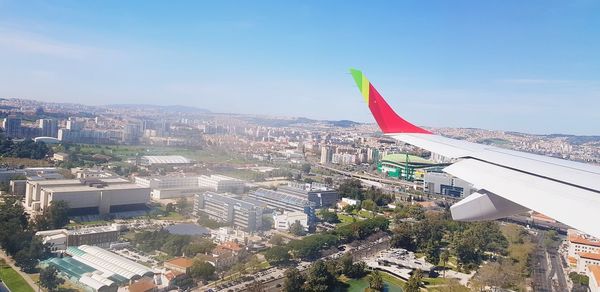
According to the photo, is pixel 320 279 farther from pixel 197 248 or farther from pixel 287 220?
pixel 287 220

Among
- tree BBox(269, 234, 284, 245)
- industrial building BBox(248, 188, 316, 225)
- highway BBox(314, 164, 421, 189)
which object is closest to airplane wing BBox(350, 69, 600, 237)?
tree BBox(269, 234, 284, 245)

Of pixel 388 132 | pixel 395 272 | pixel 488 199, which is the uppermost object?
pixel 388 132

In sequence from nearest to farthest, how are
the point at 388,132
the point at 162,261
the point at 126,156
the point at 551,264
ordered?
the point at 388,132 → the point at 162,261 → the point at 551,264 → the point at 126,156

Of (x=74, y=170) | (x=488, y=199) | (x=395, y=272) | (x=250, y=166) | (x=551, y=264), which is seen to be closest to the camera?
(x=488, y=199)

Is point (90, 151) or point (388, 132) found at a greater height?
point (388, 132)

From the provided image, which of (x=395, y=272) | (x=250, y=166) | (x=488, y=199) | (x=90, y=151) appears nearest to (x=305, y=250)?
(x=395, y=272)

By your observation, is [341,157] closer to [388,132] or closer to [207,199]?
[207,199]

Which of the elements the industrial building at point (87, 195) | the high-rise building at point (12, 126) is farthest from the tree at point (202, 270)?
the high-rise building at point (12, 126)

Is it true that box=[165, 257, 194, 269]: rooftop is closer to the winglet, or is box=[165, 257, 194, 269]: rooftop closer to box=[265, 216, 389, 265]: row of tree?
box=[265, 216, 389, 265]: row of tree
